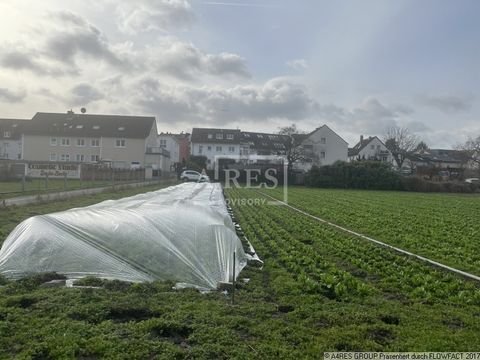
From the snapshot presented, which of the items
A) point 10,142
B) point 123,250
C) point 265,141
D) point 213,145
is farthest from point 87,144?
point 123,250

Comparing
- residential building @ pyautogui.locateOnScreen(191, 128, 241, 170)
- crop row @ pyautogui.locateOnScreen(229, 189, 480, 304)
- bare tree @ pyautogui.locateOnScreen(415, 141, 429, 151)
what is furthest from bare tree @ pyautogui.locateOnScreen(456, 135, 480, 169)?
crop row @ pyautogui.locateOnScreen(229, 189, 480, 304)

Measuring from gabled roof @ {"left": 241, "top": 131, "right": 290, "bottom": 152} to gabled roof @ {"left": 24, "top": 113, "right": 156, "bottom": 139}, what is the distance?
17.1 m

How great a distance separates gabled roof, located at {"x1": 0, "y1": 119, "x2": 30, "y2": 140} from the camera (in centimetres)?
6550

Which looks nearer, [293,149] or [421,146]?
[293,149]

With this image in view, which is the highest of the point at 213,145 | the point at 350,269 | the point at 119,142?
the point at 213,145

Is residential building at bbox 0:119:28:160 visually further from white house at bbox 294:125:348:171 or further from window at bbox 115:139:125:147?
white house at bbox 294:125:348:171

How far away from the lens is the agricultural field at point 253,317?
370cm

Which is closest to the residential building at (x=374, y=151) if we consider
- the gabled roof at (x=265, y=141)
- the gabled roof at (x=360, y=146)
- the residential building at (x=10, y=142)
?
the gabled roof at (x=360, y=146)

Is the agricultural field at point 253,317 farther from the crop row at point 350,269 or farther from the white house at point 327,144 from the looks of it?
the white house at point 327,144

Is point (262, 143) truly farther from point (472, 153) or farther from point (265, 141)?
point (472, 153)

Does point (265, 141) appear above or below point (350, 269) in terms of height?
above

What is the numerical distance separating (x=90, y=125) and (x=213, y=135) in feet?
78.2

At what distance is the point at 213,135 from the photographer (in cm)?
7312

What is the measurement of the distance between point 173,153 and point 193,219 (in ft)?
224
